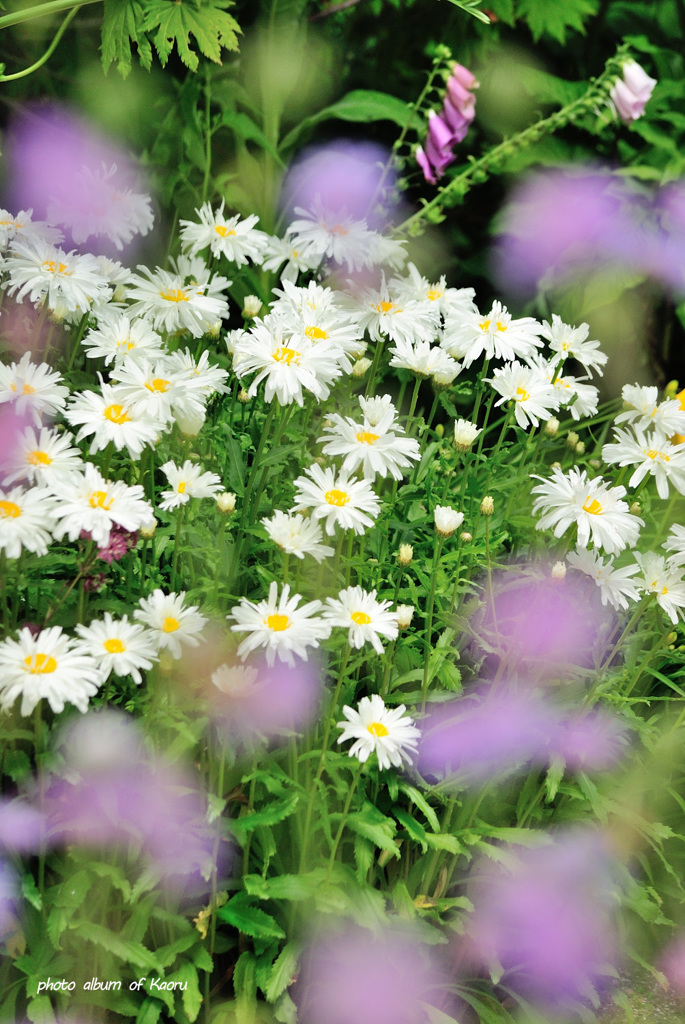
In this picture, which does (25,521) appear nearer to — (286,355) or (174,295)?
(286,355)

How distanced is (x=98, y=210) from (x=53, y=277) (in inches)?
13.7

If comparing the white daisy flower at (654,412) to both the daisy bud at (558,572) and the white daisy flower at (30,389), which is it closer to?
the daisy bud at (558,572)

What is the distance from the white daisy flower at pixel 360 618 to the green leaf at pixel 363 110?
4.60ft

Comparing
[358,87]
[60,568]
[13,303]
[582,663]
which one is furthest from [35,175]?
[582,663]

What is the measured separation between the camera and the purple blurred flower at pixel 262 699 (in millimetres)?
873

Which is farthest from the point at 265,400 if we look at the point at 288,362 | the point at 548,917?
the point at 548,917

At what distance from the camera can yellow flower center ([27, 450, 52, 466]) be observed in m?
0.94

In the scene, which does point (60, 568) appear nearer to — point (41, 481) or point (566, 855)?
point (41, 481)

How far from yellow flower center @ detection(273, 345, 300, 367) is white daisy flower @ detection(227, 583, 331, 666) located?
262 millimetres

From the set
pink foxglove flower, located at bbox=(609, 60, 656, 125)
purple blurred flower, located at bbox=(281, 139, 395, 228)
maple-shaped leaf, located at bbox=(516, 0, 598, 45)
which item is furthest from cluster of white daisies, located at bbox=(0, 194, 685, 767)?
maple-shaped leaf, located at bbox=(516, 0, 598, 45)

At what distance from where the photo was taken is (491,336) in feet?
3.97

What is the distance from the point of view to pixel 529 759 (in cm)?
109

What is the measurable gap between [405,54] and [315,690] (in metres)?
1.85

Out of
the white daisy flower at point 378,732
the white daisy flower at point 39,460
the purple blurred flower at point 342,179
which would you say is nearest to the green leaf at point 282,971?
the white daisy flower at point 378,732
